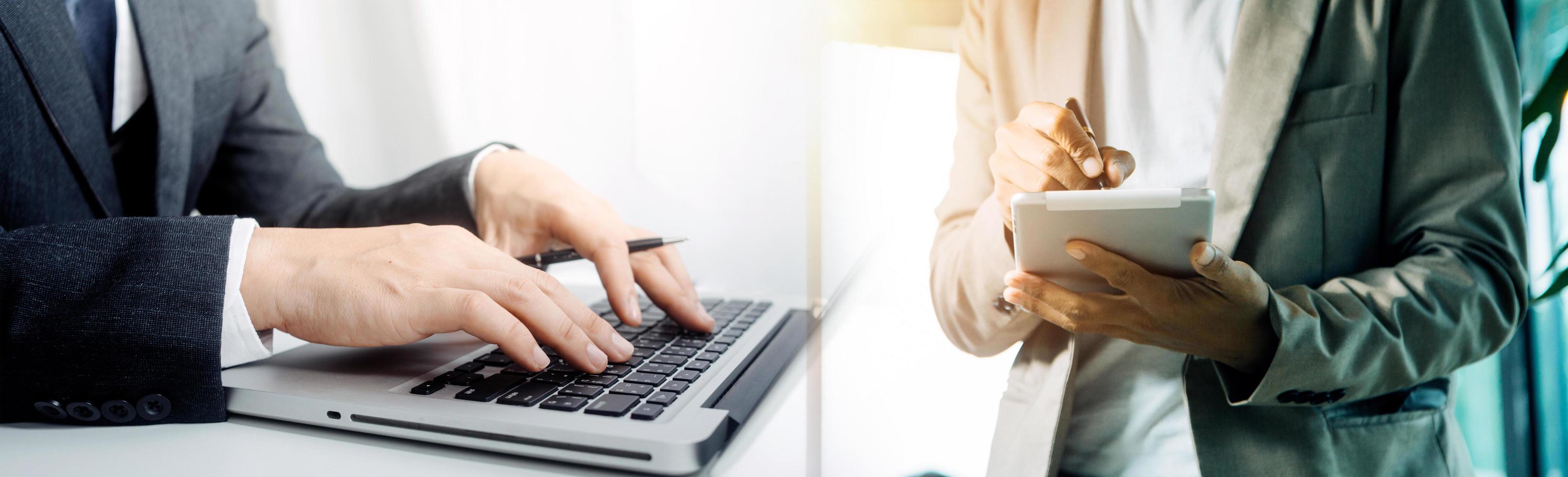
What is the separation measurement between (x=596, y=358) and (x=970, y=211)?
0.83 ft

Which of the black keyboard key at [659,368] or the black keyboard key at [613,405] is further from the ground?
the black keyboard key at [613,405]

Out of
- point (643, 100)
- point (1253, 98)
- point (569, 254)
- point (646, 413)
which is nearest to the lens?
point (646, 413)

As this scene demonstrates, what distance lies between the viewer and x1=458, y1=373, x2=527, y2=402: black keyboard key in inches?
12.1

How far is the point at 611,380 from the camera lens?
342 millimetres

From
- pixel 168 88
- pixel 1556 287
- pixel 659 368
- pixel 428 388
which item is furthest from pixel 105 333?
pixel 1556 287

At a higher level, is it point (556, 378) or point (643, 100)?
point (643, 100)

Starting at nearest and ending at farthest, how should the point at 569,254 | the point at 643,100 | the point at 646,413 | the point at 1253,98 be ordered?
the point at 646,413, the point at 1253,98, the point at 569,254, the point at 643,100

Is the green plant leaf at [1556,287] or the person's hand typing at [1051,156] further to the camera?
the green plant leaf at [1556,287]

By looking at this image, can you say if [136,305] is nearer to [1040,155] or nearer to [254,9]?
[1040,155]

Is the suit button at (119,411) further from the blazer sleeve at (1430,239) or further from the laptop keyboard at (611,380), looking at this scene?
the blazer sleeve at (1430,239)

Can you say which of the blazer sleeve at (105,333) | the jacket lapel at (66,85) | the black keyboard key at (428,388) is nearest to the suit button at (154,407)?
the blazer sleeve at (105,333)

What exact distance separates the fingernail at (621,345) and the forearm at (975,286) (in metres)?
0.21

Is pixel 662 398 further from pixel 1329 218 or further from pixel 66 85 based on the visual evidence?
pixel 66 85

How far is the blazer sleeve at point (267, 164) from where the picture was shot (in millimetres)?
724
